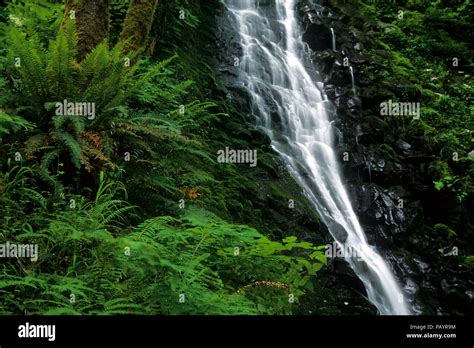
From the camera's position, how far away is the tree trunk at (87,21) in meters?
4.89

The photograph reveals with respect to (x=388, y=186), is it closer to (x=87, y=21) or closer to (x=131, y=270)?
(x=87, y=21)

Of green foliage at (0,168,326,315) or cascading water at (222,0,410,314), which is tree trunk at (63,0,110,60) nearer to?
green foliage at (0,168,326,315)

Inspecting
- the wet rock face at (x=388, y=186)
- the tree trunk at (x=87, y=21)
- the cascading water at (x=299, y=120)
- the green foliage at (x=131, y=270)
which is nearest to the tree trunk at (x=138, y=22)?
the tree trunk at (x=87, y=21)

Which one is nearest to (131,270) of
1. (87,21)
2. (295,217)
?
(87,21)

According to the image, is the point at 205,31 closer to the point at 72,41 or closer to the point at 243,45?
the point at 243,45

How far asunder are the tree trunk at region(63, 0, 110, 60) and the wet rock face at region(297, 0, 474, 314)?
630 cm

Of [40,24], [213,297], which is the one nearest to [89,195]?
[213,297]

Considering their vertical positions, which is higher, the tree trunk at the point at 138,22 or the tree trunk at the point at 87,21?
the tree trunk at the point at 138,22

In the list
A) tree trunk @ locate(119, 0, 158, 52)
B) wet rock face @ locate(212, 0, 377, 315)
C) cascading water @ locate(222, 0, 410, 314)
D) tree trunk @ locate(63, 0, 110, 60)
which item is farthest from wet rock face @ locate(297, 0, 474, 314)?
tree trunk @ locate(63, 0, 110, 60)

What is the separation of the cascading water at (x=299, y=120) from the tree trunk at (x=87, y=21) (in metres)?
4.67

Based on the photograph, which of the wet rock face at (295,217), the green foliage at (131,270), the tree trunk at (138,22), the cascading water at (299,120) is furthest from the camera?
the cascading water at (299,120)

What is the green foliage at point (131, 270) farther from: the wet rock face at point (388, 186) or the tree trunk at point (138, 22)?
the wet rock face at point (388, 186)

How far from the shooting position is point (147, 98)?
5.02 m

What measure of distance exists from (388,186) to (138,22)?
658cm
